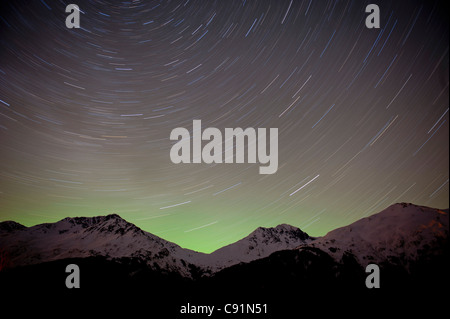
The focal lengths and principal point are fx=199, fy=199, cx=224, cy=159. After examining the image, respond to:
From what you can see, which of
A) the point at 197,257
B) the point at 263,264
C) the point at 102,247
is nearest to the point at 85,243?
the point at 102,247

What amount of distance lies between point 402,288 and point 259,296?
6283cm

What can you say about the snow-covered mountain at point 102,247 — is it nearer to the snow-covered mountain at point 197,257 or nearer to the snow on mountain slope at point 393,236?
the snow-covered mountain at point 197,257

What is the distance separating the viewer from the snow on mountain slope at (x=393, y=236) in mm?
107125

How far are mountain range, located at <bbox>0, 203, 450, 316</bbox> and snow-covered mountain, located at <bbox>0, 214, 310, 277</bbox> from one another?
742 mm

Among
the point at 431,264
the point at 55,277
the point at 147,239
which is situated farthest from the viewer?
the point at 147,239

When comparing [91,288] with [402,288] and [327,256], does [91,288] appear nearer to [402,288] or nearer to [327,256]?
[327,256]

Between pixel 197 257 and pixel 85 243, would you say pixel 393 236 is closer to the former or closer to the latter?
pixel 197 257

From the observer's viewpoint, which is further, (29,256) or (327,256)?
(29,256)

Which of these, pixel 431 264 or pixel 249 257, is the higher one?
pixel 431 264

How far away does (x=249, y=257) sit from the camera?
17912cm

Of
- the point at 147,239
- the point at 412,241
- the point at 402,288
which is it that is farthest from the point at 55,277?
the point at 412,241

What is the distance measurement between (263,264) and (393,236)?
81644mm

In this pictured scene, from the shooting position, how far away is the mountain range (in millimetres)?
90375

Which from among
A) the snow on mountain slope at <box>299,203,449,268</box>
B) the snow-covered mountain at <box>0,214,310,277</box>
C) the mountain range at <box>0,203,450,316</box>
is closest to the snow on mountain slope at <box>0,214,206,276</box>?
the snow-covered mountain at <box>0,214,310,277</box>
